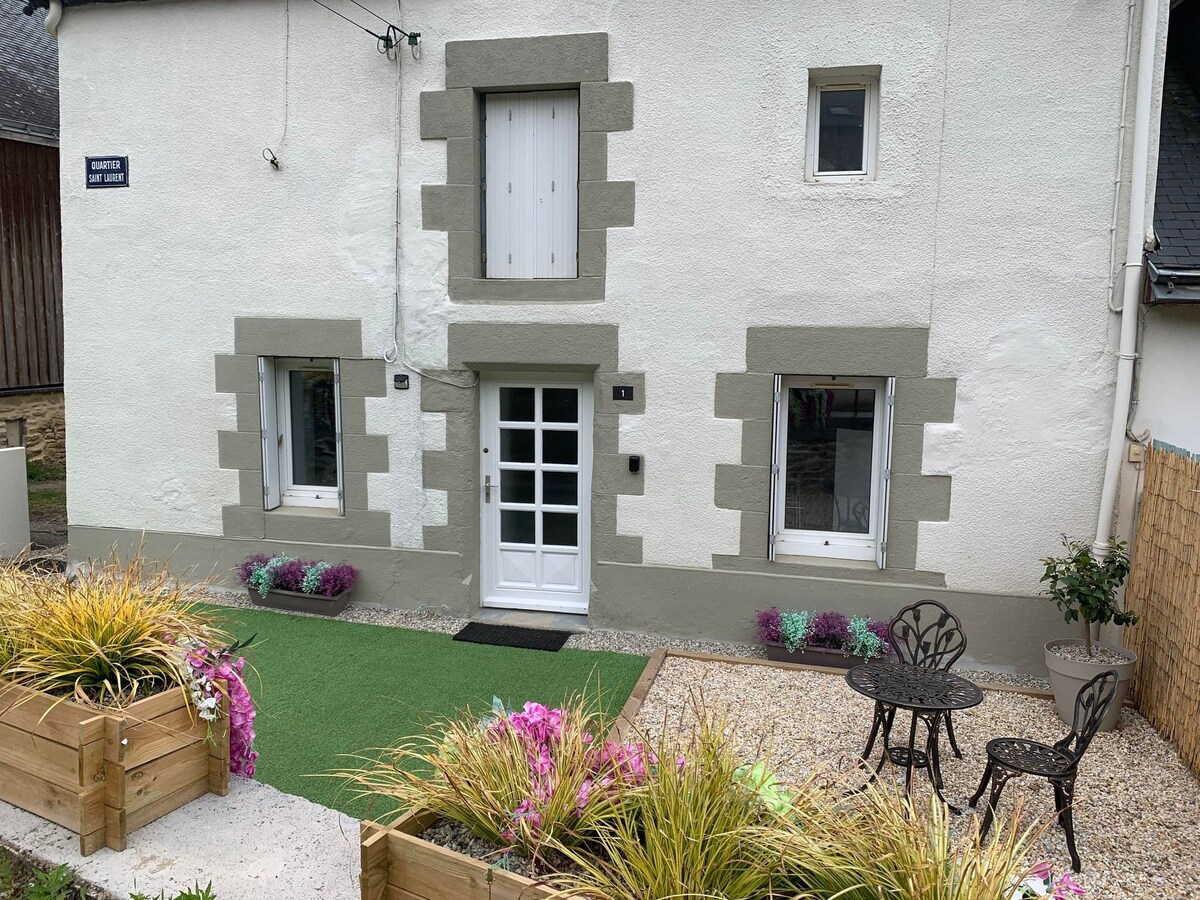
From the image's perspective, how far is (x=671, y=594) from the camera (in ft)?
22.9

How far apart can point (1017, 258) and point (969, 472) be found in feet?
5.09

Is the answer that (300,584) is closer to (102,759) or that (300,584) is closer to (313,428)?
(313,428)

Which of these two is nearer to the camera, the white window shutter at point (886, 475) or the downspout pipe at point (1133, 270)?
the downspout pipe at point (1133, 270)

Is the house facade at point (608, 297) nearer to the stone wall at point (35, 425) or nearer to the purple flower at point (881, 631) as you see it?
the purple flower at point (881, 631)

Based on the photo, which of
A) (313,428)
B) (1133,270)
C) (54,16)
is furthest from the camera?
(313,428)

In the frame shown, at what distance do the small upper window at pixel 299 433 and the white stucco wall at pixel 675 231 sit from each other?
0.43 metres

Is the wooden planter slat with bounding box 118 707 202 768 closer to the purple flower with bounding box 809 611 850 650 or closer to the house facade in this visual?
the house facade

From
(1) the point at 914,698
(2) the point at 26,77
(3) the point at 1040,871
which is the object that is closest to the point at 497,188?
(1) the point at 914,698

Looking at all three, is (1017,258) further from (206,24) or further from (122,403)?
(122,403)

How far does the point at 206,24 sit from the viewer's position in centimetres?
741

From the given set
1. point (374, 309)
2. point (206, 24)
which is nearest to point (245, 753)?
point (374, 309)

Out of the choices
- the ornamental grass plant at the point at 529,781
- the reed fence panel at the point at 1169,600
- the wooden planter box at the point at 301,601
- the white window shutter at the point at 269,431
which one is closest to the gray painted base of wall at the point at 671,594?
the wooden planter box at the point at 301,601

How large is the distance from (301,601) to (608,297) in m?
3.70

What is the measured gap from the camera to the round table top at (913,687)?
427 cm
